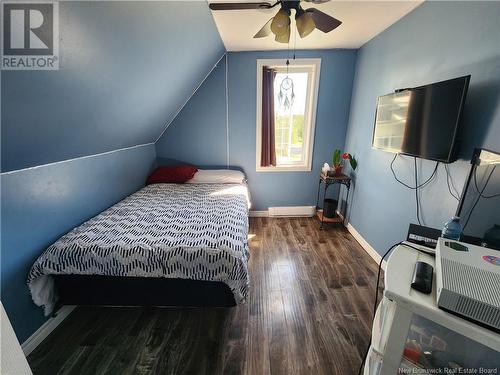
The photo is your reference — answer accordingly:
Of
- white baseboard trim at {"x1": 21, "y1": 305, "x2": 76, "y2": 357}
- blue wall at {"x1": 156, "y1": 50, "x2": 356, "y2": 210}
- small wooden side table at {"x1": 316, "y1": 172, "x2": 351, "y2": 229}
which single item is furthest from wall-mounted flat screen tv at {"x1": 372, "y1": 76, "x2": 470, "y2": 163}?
white baseboard trim at {"x1": 21, "y1": 305, "x2": 76, "y2": 357}

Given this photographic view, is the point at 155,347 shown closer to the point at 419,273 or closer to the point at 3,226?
the point at 3,226

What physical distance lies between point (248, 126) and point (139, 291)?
7.95 ft

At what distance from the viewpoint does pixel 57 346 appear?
1396mm

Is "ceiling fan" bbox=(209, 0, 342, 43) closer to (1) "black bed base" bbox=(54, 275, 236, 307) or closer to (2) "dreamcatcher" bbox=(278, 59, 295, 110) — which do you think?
(2) "dreamcatcher" bbox=(278, 59, 295, 110)

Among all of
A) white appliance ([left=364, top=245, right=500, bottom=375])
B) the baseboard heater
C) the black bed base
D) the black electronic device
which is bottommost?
the black bed base

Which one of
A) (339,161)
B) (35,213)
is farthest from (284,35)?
(35,213)

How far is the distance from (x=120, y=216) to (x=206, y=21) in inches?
73.8

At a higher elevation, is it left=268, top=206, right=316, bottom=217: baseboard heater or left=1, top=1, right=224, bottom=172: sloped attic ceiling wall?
left=1, top=1, right=224, bottom=172: sloped attic ceiling wall

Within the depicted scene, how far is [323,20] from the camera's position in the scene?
1484 mm

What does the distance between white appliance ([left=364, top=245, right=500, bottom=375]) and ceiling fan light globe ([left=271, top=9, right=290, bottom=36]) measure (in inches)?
62.9

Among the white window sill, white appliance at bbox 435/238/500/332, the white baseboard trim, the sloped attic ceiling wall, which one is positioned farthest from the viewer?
the white window sill

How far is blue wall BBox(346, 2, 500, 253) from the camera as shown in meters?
1.23

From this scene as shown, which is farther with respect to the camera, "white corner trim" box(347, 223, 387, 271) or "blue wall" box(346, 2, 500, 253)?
"white corner trim" box(347, 223, 387, 271)

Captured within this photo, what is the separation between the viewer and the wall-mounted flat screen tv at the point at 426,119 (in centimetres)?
130
